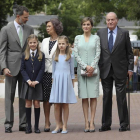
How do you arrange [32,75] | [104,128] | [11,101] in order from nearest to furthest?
1. [32,75]
2. [104,128]
3. [11,101]

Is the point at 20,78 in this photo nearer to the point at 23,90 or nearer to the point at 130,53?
the point at 23,90

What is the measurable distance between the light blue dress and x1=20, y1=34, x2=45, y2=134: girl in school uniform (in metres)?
0.22

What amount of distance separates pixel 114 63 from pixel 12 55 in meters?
1.79

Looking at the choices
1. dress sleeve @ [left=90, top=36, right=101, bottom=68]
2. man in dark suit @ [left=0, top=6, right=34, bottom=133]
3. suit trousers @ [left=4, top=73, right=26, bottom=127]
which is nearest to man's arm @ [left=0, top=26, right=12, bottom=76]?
man in dark suit @ [left=0, top=6, right=34, bottom=133]

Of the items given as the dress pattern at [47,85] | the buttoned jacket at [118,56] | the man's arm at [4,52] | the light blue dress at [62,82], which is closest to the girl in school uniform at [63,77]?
the light blue dress at [62,82]

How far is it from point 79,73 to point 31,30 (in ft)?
4.13

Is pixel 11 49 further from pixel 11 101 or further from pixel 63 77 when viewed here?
pixel 63 77

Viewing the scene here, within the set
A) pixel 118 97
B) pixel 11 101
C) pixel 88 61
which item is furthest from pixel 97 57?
pixel 11 101

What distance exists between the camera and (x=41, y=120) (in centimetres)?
1077

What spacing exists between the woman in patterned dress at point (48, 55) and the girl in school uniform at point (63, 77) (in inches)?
6.2

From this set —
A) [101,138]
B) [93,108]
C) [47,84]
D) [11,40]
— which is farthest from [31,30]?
[101,138]

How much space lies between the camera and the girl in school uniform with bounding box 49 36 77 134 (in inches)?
343

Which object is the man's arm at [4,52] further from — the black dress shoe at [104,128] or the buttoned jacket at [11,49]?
the black dress shoe at [104,128]

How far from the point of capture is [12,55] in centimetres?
902
